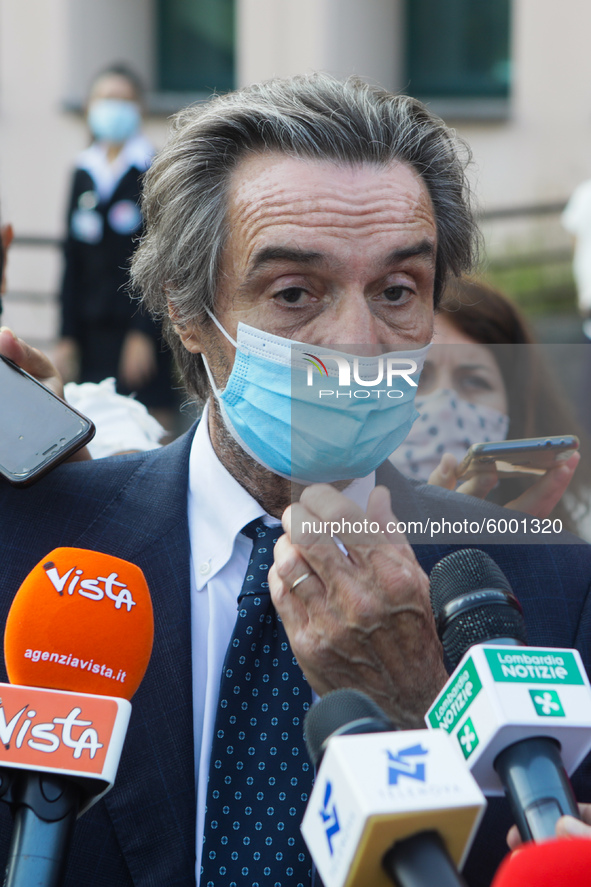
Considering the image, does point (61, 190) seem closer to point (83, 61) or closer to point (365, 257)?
point (83, 61)

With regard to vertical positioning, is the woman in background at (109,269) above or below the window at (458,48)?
below

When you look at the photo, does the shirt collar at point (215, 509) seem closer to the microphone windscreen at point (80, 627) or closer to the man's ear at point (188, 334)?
the man's ear at point (188, 334)

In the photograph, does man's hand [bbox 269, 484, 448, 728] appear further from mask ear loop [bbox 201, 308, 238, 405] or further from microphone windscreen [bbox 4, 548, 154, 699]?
mask ear loop [bbox 201, 308, 238, 405]

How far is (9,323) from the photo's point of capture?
885 cm

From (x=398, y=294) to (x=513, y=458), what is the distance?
0.42 meters

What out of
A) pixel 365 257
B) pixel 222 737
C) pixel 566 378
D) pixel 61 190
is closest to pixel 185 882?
pixel 222 737

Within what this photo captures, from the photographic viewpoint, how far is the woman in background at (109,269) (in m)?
5.50

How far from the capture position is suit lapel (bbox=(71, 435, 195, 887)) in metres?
1.66

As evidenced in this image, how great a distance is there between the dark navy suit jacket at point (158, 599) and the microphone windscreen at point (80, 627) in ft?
1.61

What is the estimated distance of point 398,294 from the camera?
2.01 m

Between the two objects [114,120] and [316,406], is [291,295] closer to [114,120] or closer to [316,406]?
[316,406]

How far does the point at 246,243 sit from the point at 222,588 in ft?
2.29

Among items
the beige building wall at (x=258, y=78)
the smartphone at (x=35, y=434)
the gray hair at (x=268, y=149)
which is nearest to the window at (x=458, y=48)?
the beige building wall at (x=258, y=78)

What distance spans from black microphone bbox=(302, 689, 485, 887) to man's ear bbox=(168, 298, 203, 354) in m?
1.33
